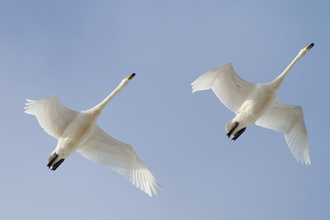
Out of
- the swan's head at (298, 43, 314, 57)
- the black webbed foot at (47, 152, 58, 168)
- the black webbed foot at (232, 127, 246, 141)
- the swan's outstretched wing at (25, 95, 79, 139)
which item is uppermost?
the swan's head at (298, 43, 314, 57)

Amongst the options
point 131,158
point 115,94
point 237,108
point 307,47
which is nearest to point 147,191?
point 131,158

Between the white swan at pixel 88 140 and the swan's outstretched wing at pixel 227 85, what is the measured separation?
11.8 ft

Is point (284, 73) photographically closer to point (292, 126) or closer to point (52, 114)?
point (292, 126)

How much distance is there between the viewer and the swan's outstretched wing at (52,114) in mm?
16312

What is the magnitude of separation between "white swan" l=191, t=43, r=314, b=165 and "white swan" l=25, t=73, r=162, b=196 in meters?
4.35

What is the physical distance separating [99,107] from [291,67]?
31.6 ft

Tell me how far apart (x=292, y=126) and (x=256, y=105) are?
4000 mm

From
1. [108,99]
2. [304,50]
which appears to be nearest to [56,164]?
[108,99]

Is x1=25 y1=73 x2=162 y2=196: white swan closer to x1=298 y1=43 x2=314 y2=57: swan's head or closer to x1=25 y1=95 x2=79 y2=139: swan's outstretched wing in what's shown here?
x1=25 y1=95 x2=79 y2=139: swan's outstretched wing

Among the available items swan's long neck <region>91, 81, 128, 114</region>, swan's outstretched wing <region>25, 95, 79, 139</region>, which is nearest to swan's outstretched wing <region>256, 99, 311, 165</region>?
swan's long neck <region>91, 81, 128, 114</region>

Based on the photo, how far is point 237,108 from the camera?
19578 mm

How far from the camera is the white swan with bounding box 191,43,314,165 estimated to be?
58.7 ft

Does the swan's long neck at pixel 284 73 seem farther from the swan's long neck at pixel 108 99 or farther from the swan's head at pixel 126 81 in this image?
the swan's long neck at pixel 108 99

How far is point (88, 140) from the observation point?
18.7 meters
